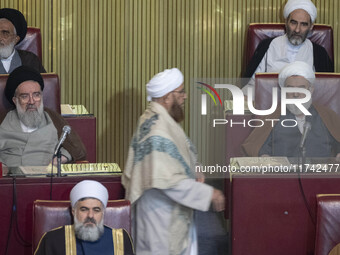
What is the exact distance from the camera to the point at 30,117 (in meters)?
5.59

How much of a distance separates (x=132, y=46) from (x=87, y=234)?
3634 millimetres

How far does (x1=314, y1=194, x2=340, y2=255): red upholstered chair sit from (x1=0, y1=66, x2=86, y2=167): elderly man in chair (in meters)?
1.67

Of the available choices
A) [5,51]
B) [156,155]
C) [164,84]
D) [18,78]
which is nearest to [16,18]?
[5,51]

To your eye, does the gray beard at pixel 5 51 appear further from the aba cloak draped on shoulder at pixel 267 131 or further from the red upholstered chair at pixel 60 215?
the red upholstered chair at pixel 60 215

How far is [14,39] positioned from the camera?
21.8 feet

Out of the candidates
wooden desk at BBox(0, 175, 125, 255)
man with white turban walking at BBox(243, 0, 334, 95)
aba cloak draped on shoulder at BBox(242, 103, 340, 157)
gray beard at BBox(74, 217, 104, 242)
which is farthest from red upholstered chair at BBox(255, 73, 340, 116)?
gray beard at BBox(74, 217, 104, 242)

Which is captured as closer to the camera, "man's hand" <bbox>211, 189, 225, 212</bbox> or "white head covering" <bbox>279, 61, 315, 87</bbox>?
"man's hand" <bbox>211, 189, 225, 212</bbox>

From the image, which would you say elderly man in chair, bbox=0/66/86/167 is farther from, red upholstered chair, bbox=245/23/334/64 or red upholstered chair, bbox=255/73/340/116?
red upholstered chair, bbox=245/23/334/64

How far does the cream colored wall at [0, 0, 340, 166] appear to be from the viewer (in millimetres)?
7590

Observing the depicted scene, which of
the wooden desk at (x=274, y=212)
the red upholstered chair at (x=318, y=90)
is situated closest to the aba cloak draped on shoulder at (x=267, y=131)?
the red upholstered chair at (x=318, y=90)

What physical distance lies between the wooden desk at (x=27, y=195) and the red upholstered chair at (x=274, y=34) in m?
2.89

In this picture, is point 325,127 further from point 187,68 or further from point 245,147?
point 187,68

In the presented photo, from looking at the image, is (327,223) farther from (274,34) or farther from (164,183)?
(274,34)

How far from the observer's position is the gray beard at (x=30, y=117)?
5.59m
